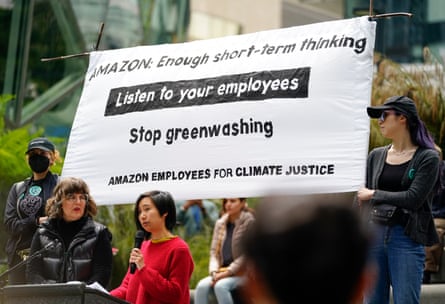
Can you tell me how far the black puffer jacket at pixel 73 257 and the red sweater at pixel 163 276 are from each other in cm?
37

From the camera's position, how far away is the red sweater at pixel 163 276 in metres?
7.21

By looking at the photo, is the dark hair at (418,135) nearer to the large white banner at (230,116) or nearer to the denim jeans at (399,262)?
the large white banner at (230,116)

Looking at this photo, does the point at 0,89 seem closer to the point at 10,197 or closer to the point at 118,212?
the point at 118,212

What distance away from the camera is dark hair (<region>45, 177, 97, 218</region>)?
7797mm

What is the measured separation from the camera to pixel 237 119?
7656mm

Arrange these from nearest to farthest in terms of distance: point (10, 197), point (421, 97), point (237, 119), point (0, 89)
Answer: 1. point (237, 119)
2. point (10, 197)
3. point (421, 97)
4. point (0, 89)

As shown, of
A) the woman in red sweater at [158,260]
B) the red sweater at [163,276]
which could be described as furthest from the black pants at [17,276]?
the red sweater at [163,276]

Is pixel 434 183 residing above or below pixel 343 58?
below

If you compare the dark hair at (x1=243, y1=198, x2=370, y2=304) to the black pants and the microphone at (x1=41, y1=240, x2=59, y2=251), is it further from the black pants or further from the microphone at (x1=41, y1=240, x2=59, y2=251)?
the black pants

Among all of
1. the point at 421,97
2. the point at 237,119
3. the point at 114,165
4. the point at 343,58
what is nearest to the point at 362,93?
the point at 343,58

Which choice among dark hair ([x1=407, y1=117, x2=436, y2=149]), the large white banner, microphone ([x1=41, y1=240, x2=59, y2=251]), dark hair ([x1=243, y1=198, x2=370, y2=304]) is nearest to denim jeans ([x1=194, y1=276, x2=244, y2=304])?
the large white banner

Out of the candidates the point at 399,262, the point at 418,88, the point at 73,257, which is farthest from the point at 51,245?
the point at 418,88

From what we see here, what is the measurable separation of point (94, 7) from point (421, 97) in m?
10.4

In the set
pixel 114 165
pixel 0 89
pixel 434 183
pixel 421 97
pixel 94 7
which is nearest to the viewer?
pixel 434 183
